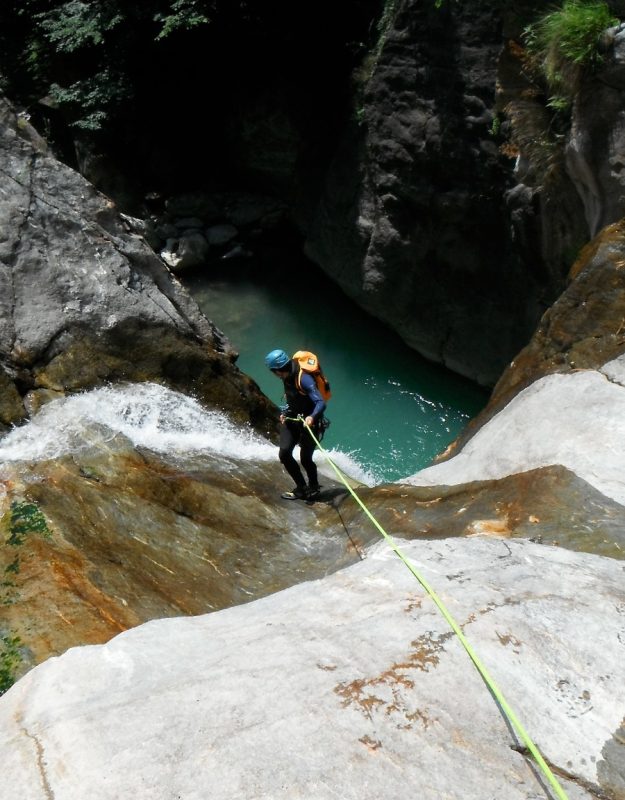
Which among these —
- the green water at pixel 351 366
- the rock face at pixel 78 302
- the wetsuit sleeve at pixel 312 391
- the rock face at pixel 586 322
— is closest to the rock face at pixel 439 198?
the green water at pixel 351 366

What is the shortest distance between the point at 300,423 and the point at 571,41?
5.22m

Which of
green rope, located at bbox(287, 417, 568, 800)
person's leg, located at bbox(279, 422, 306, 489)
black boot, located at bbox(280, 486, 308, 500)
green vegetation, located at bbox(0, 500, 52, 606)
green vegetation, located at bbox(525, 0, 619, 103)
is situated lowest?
black boot, located at bbox(280, 486, 308, 500)

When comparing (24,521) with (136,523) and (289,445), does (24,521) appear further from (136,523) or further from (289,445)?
(289,445)

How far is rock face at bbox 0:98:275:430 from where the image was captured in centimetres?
772

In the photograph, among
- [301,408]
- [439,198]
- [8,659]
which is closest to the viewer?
[8,659]

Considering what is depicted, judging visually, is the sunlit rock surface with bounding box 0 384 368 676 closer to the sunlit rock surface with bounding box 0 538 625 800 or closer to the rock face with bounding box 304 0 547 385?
the sunlit rock surface with bounding box 0 538 625 800

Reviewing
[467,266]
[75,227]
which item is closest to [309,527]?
[75,227]

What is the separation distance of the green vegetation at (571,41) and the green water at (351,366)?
5.28 metres

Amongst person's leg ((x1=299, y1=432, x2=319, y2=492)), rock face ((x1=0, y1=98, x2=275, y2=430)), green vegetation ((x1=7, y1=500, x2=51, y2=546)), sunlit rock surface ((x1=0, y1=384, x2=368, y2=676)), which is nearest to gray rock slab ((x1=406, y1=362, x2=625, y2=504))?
person's leg ((x1=299, y1=432, x2=319, y2=492))

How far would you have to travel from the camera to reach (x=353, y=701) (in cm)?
302

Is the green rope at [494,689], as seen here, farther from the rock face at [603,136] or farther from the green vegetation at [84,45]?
the green vegetation at [84,45]

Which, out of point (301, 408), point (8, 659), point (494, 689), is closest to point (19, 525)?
point (8, 659)

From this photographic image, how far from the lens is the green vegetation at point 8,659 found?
4383 millimetres

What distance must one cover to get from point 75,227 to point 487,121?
246 inches
